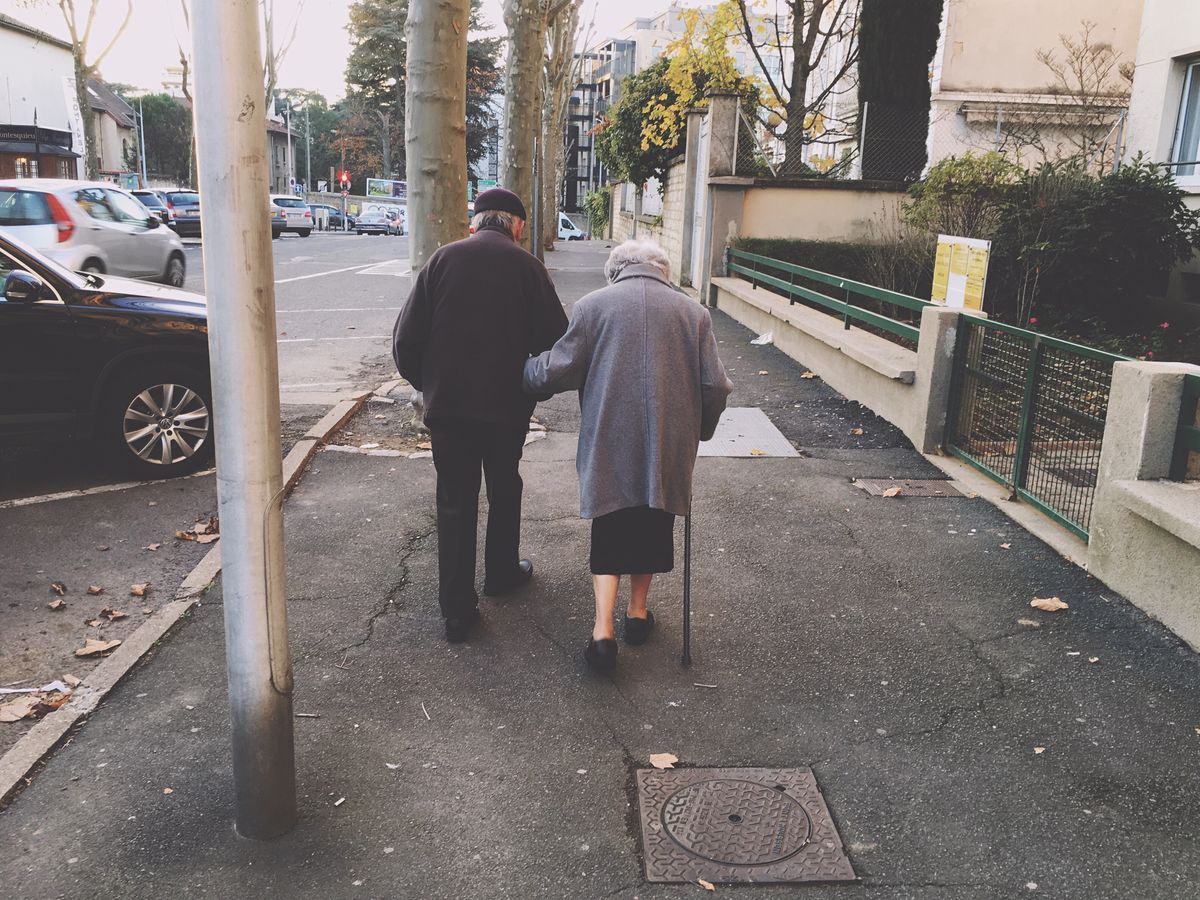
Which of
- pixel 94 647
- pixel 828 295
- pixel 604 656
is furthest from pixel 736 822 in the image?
pixel 828 295

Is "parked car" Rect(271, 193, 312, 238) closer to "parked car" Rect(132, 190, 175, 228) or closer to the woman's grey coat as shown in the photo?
"parked car" Rect(132, 190, 175, 228)

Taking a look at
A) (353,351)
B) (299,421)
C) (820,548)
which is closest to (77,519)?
(299,421)

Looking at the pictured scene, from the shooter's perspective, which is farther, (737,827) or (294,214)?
(294,214)

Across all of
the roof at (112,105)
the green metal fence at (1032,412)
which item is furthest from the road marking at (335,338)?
the roof at (112,105)

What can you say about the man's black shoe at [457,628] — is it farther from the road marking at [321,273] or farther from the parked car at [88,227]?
the road marking at [321,273]

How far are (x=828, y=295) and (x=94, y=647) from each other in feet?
35.4

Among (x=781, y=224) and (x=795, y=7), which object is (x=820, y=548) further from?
(x=795, y=7)

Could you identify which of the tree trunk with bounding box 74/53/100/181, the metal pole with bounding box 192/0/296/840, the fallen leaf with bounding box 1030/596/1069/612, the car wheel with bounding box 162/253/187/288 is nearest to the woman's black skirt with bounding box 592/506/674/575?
the metal pole with bounding box 192/0/296/840

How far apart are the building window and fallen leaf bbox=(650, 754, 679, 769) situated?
13.5 m

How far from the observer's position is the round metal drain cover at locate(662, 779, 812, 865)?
3.23 meters

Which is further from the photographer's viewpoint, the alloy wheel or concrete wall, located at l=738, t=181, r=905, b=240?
concrete wall, located at l=738, t=181, r=905, b=240

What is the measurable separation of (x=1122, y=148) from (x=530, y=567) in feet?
46.8

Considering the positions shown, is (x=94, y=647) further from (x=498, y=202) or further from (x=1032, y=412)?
(x=1032, y=412)

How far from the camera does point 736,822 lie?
337 centimetres
